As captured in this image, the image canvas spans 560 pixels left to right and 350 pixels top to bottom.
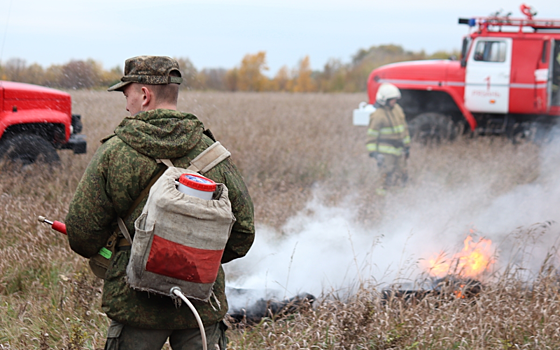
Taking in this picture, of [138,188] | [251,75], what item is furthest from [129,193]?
[251,75]

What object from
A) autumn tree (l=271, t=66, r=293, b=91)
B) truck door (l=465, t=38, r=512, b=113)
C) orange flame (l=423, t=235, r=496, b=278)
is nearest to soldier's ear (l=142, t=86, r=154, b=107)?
orange flame (l=423, t=235, r=496, b=278)

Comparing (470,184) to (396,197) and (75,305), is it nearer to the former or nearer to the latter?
(396,197)

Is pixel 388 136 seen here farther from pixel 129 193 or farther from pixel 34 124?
pixel 129 193

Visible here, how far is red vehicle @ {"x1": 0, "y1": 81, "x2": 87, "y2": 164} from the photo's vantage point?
598cm

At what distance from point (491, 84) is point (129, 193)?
33.7 ft

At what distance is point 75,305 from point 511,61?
9937 millimetres

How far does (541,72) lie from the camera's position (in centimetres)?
1032

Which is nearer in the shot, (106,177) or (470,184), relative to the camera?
(106,177)

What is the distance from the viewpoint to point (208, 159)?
2064 millimetres

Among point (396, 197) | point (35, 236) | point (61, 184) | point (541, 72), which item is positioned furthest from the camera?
point (541, 72)

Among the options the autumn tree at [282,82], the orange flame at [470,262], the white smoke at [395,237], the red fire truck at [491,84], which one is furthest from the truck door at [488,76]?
the autumn tree at [282,82]

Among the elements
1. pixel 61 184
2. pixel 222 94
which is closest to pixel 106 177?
pixel 61 184

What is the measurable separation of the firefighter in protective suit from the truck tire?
424 centimetres

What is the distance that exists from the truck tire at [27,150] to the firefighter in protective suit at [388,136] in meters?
4.24
